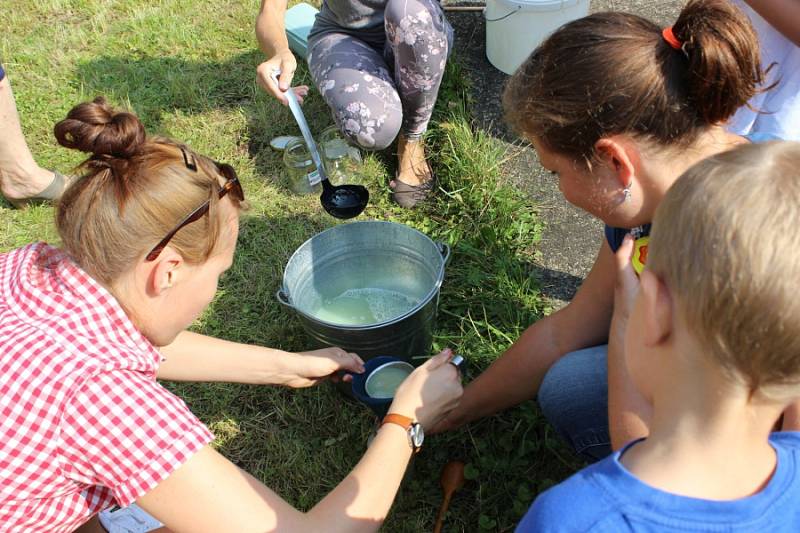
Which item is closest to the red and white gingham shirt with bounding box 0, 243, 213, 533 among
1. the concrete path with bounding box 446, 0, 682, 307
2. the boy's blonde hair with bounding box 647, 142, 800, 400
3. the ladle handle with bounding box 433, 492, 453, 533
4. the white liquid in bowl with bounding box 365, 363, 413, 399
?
the white liquid in bowl with bounding box 365, 363, 413, 399

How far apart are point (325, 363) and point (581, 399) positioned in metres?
0.65

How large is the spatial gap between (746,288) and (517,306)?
1558 mm

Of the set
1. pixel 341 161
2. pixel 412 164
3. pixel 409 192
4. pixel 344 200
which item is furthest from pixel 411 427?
pixel 341 161

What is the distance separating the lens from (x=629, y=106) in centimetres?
131

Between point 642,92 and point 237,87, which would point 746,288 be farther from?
point 237,87

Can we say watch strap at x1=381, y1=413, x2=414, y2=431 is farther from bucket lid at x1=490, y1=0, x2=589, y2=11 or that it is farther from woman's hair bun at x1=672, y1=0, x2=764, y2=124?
bucket lid at x1=490, y1=0, x2=589, y2=11

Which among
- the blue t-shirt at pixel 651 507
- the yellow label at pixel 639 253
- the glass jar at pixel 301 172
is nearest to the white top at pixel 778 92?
the yellow label at pixel 639 253

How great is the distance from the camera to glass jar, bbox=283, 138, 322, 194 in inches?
114

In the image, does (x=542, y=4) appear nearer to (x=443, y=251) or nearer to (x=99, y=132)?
(x=443, y=251)

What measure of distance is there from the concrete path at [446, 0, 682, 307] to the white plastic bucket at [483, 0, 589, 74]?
0.52 ft

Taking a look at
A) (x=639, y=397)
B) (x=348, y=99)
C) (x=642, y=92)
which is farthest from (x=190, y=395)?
(x=642, y=92)

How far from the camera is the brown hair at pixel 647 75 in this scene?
1.26m

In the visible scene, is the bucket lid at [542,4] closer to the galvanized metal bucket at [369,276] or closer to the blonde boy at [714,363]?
the galvanized metal bucket at [369,276]

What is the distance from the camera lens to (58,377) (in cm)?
118
